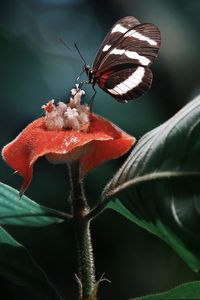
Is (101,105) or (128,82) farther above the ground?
(128,82)

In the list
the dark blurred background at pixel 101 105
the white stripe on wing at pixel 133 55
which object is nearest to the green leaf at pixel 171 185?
the white stripe on wing at pixel 133 55

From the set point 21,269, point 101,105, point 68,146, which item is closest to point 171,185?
point 68,146

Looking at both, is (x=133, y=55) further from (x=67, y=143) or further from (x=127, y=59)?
(x=67, y=143)

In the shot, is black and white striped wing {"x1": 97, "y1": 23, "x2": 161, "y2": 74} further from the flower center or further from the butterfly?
the flower center

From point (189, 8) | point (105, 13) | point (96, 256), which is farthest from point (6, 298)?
point (189, 8)

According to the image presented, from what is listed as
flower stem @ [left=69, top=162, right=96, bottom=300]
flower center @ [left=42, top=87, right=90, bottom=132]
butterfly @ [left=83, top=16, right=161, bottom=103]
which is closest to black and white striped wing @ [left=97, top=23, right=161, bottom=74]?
butterfly @ [left=83, top=16, right=161, bottom=103]

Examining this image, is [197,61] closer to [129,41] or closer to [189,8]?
[189,8]

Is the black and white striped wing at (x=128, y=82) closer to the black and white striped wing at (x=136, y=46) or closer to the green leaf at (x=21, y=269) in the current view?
the black and white striped wing at (x=136, y=46)
